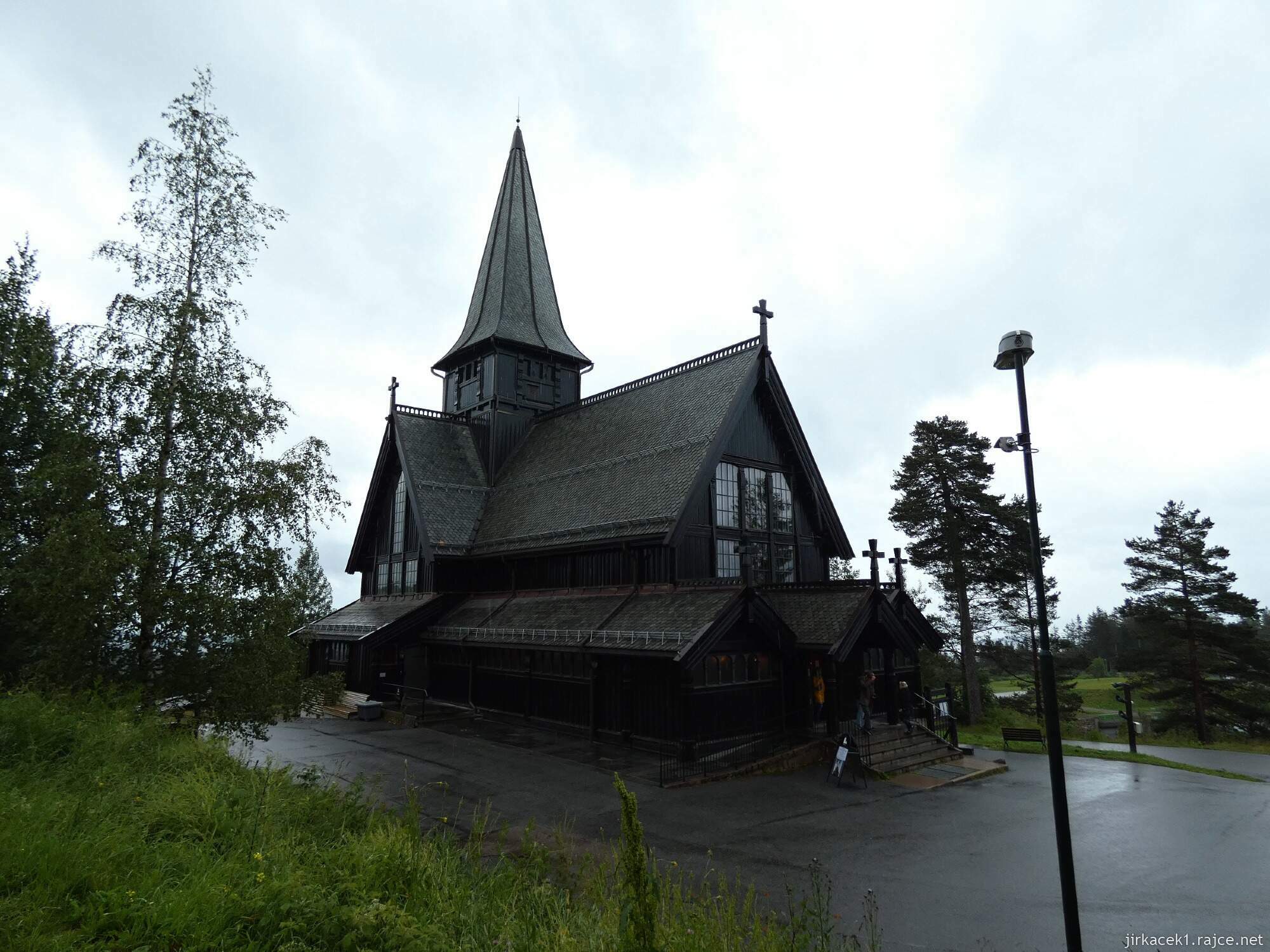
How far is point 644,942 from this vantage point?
4.61 metres

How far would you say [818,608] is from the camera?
18.6 metres

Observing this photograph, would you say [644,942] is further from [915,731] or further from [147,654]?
[915,731]

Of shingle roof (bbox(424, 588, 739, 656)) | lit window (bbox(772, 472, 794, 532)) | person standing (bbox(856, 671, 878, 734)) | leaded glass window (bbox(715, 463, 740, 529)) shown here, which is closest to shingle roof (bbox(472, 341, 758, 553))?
leaded glass window (bbox(715, 463, 740, 529))

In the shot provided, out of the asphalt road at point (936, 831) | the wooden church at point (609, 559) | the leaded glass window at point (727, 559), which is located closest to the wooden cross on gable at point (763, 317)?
the wooden church at point (609, 559)

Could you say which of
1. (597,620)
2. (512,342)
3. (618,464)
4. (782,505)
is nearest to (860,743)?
(597,620)

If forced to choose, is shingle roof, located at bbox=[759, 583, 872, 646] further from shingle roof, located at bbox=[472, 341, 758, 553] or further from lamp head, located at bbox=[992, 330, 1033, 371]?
lamp head, located at bbox=[992, 330, 1033, 371]

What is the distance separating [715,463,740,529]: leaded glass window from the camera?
21.1m

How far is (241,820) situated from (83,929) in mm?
2684

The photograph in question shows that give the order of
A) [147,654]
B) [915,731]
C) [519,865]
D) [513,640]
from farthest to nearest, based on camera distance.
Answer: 1. [513,640]
2. [915,731]
3. [147,654]
4. [519,865]

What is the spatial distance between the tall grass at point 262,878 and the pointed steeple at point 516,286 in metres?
24.5

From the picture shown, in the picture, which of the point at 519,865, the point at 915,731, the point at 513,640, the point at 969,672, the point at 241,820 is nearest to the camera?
the point at 241,820

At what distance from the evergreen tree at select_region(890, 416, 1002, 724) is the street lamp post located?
86.2 feet

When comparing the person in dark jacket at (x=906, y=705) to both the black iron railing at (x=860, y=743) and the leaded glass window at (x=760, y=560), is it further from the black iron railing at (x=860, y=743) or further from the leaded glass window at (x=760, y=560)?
the leaded glass window at (x=760, y=560)

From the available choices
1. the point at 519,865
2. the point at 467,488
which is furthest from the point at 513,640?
the point at 519,865
